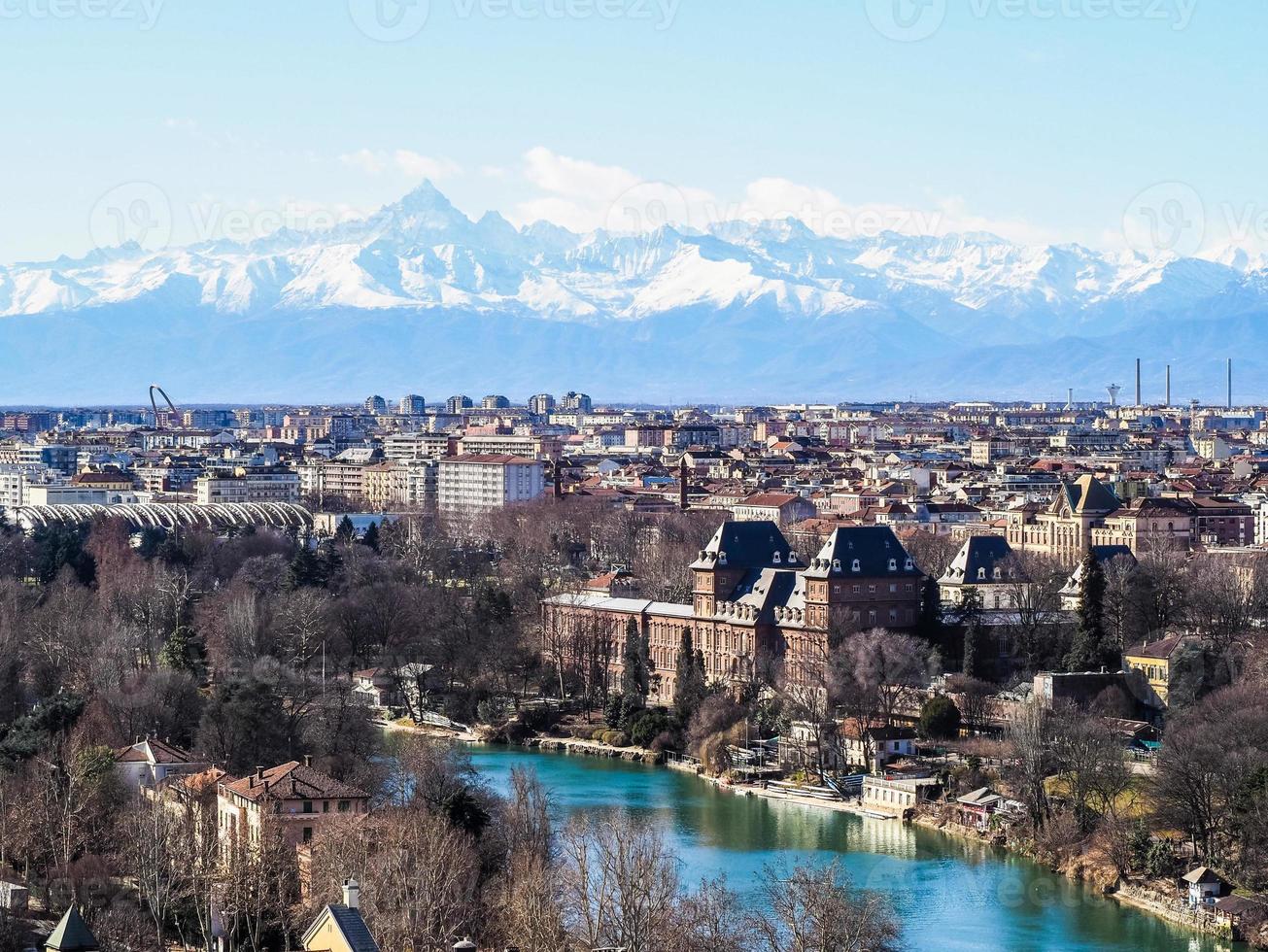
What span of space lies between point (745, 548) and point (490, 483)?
39023mm

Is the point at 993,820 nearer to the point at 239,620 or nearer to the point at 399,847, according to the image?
the point at 399,847

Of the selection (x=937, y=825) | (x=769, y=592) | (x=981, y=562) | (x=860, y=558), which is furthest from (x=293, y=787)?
(x=981, y=562)

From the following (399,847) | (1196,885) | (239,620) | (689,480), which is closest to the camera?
(399,847)

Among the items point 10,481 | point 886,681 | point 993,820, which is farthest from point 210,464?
point 993,820

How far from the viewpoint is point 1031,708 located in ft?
111

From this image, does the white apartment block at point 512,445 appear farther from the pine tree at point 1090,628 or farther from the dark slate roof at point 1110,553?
the pine tree at point 1090,628

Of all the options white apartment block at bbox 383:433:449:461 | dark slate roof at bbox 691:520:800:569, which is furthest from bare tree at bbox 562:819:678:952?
white apartment block at bbox 383:433:449:461

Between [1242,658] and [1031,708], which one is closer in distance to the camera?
[1031,708]

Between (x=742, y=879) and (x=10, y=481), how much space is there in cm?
6567

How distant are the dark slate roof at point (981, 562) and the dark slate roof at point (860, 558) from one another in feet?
14.8

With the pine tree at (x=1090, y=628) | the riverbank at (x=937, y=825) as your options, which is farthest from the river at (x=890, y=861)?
the pine tree at (x=1090, y=628)

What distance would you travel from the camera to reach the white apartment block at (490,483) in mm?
83688

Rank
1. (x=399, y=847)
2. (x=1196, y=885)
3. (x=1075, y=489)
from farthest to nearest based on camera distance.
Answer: (x=1075, y=489) → (x=1196, y=885) → (x=399, y=847)

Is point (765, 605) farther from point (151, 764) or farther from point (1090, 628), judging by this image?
point (151, 764)
